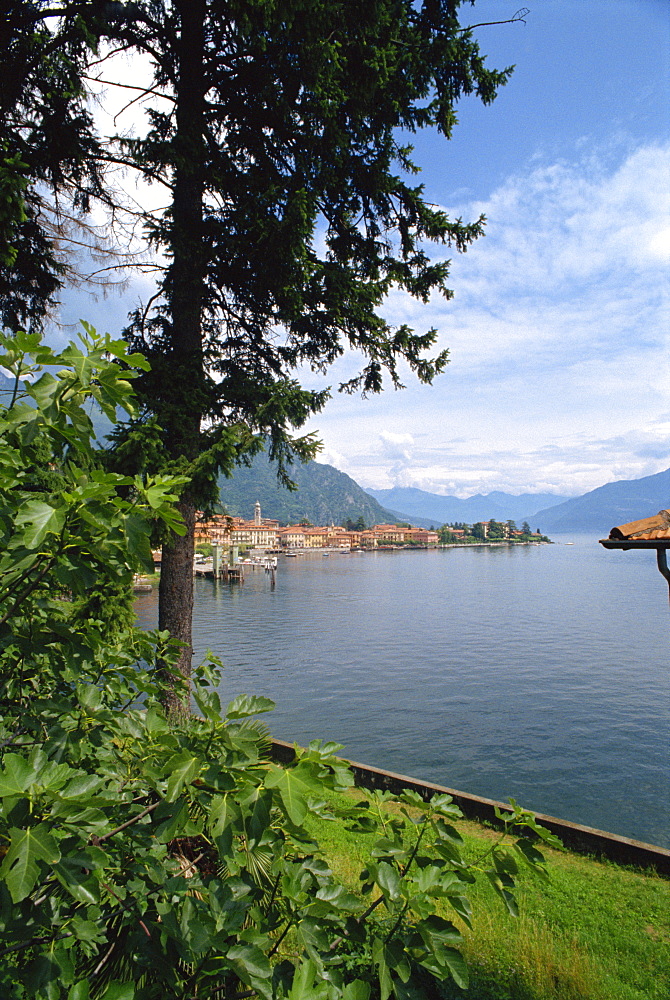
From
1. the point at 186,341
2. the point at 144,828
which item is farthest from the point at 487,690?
the point at 144,828

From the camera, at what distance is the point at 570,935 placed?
4.55m

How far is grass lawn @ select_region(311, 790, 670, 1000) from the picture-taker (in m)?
3.77

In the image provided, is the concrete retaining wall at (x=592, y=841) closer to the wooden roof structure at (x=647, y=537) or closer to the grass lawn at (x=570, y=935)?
the grass lawn at (x=570, y=935)

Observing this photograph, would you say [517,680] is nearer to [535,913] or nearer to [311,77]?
[535,913]

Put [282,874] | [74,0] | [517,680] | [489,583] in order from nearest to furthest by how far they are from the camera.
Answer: [282,874]
[74,0]
[517,680]
[489,583]

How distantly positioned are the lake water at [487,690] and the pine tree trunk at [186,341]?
3.91 metres

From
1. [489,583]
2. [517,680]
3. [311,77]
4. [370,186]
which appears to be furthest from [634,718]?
[489,583]

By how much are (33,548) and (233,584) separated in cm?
7571

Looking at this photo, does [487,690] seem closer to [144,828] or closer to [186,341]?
[186,341]

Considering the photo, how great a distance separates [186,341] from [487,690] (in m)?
16.6

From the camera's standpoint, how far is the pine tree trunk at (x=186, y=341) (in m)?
7.49

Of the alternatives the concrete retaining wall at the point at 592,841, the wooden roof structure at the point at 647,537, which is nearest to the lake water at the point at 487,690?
the wooden roof structure at the point at 647,537

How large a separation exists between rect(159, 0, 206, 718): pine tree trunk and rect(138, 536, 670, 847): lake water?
3913mm

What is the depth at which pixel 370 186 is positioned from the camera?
8.97 meters
